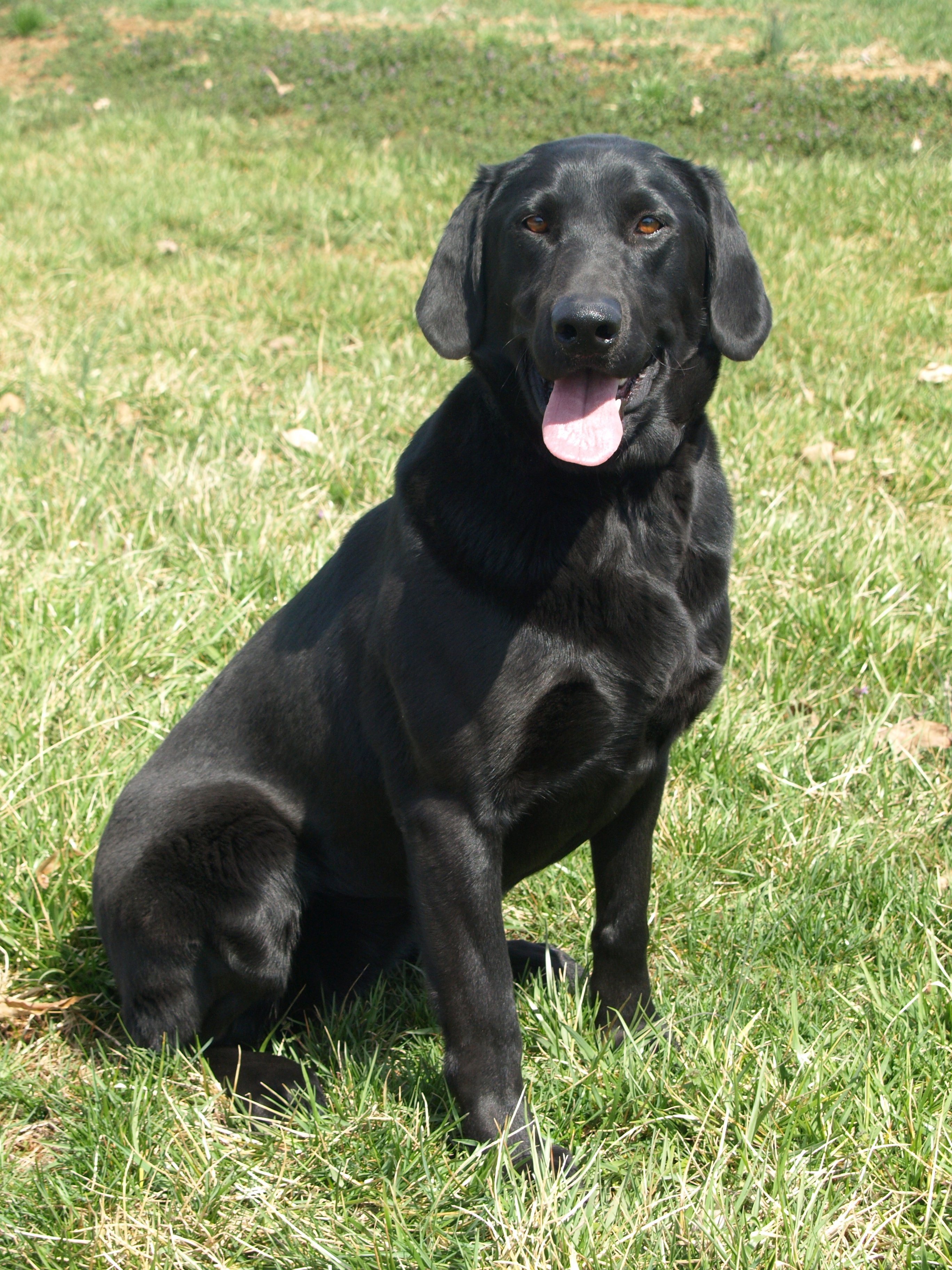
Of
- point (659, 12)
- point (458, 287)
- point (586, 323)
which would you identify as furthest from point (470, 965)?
point (659, 12)

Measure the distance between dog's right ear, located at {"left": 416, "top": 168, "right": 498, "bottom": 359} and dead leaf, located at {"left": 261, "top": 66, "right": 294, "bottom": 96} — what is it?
27.4ft

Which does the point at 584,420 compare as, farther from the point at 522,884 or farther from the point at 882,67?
the point at 882,67

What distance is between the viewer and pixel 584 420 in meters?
1.77

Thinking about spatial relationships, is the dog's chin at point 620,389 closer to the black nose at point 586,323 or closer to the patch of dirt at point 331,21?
the black nose at point 586,323

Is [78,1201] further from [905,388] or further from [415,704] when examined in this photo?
[905,388]

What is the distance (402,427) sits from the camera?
4.23 metres

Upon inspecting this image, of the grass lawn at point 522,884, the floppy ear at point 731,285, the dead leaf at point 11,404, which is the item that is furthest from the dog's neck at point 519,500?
the dead leaf at point 11,404

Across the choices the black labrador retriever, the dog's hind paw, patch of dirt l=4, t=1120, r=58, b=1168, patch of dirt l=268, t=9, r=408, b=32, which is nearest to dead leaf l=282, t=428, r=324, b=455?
the black labrador retriever

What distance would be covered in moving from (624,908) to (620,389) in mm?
943

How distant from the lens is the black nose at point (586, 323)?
1.68 meters

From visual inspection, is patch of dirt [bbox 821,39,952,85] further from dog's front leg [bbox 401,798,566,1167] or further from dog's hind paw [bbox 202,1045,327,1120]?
dog's hind paw [bbox 202,1045,327,1120]

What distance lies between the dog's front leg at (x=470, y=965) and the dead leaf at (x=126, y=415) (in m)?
2.97

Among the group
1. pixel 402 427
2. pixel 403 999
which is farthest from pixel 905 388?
pixel 403 999

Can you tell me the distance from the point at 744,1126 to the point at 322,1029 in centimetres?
86
